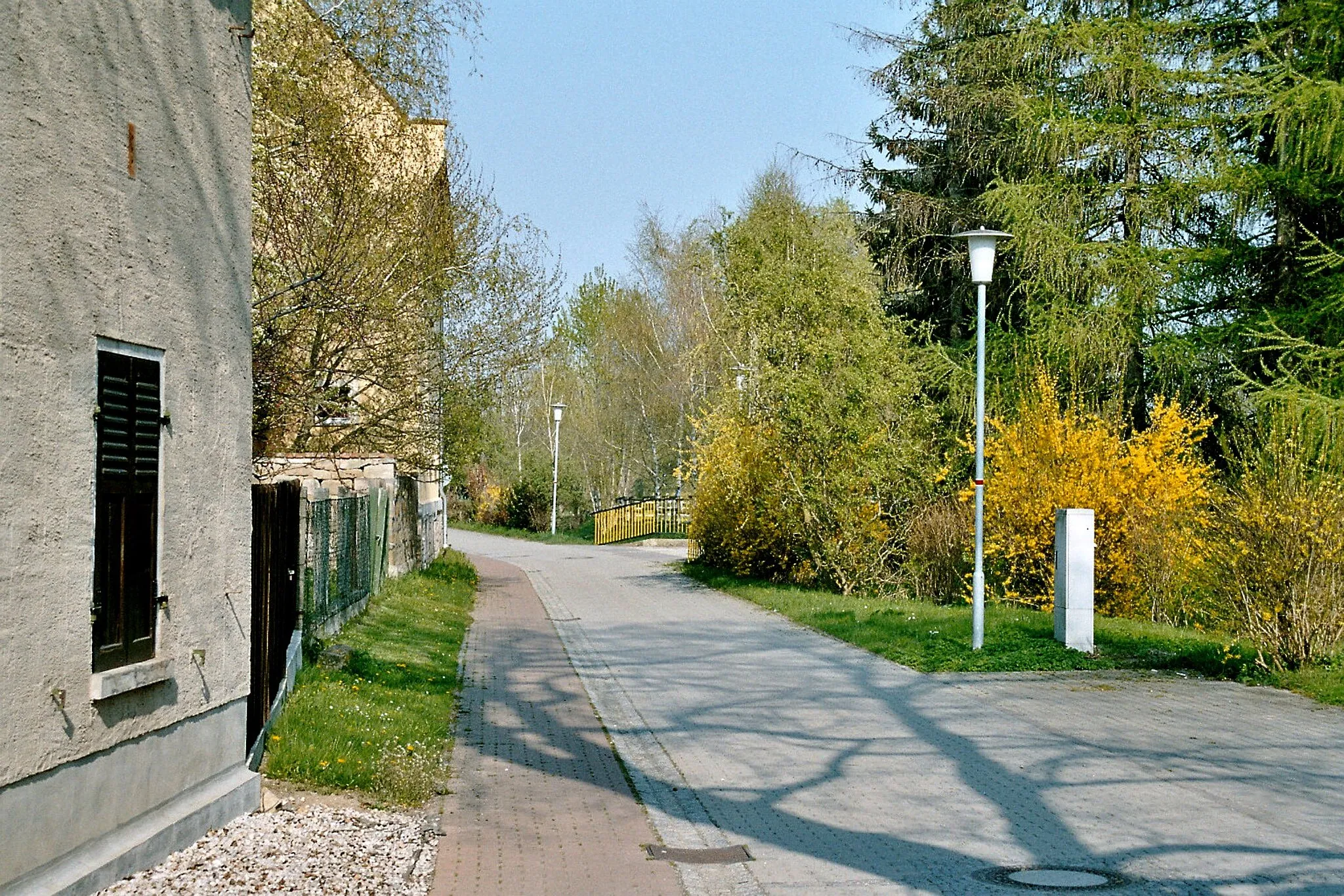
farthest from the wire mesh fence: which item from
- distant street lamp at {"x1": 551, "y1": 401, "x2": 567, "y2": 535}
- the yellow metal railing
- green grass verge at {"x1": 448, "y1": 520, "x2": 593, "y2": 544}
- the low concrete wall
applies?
green grass verge at {"x1": 448, "y1": 520, "x2": 593, "y2": 544}

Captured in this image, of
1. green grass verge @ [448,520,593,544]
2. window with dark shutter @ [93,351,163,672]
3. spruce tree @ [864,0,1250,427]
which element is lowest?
green grass verge @ [448,520,593,544]

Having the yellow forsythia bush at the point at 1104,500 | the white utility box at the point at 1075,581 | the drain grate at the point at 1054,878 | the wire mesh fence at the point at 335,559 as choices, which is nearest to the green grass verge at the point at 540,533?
the yellow forsythia bush at the point at 1104,500

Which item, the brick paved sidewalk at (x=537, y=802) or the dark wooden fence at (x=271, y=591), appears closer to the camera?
the brick paved sidewalk at (x=537, y=802)

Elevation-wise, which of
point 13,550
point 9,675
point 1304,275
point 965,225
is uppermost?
point 965,225

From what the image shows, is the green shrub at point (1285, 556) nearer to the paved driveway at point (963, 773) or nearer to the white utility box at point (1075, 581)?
the paved driveway at point (963, 773)

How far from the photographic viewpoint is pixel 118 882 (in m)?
6.00

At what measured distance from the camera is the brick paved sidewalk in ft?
22.6

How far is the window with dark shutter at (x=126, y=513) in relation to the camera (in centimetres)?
607

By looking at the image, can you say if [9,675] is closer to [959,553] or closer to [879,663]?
[879,663]

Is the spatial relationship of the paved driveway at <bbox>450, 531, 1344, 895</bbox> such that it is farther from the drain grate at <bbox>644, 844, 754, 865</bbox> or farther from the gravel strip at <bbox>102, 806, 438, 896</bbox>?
the gravel strip at <bbox>102, 806, 438, 896</bbox>

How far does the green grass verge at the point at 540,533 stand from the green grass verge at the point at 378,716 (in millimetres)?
31685

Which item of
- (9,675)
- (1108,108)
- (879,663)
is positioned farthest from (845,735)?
(1108,108)

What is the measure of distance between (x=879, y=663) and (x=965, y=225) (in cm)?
1632

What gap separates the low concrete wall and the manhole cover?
13.5 ft
